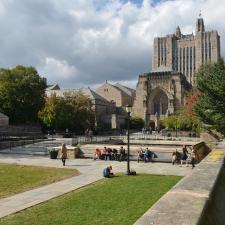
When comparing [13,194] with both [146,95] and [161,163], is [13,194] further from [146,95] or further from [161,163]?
[146,95]

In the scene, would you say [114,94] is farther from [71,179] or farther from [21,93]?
[71,179]

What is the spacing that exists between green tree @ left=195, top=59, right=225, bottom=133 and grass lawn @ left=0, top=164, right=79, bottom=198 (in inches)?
653

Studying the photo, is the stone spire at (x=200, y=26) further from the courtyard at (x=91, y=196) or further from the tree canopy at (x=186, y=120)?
the courtyard at (x=91, y=196)

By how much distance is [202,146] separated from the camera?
108ft

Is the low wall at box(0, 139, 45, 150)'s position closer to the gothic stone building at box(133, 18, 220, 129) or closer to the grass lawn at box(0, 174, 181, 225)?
the grass lawn at box(0, 174, 181, 225)

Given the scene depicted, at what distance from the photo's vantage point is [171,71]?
10475 centimetres

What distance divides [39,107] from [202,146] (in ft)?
134

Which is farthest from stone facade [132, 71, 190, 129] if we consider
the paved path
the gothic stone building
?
the paved path

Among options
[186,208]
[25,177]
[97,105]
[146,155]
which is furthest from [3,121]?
[186,208]

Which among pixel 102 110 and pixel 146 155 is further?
pixel 102 110

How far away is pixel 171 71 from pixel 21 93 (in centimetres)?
5214

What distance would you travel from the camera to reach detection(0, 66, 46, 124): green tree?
210 ft

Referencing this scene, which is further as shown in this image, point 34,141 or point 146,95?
point 146,95

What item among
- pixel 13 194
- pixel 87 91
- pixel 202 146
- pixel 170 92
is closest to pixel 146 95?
pixel 170 92
